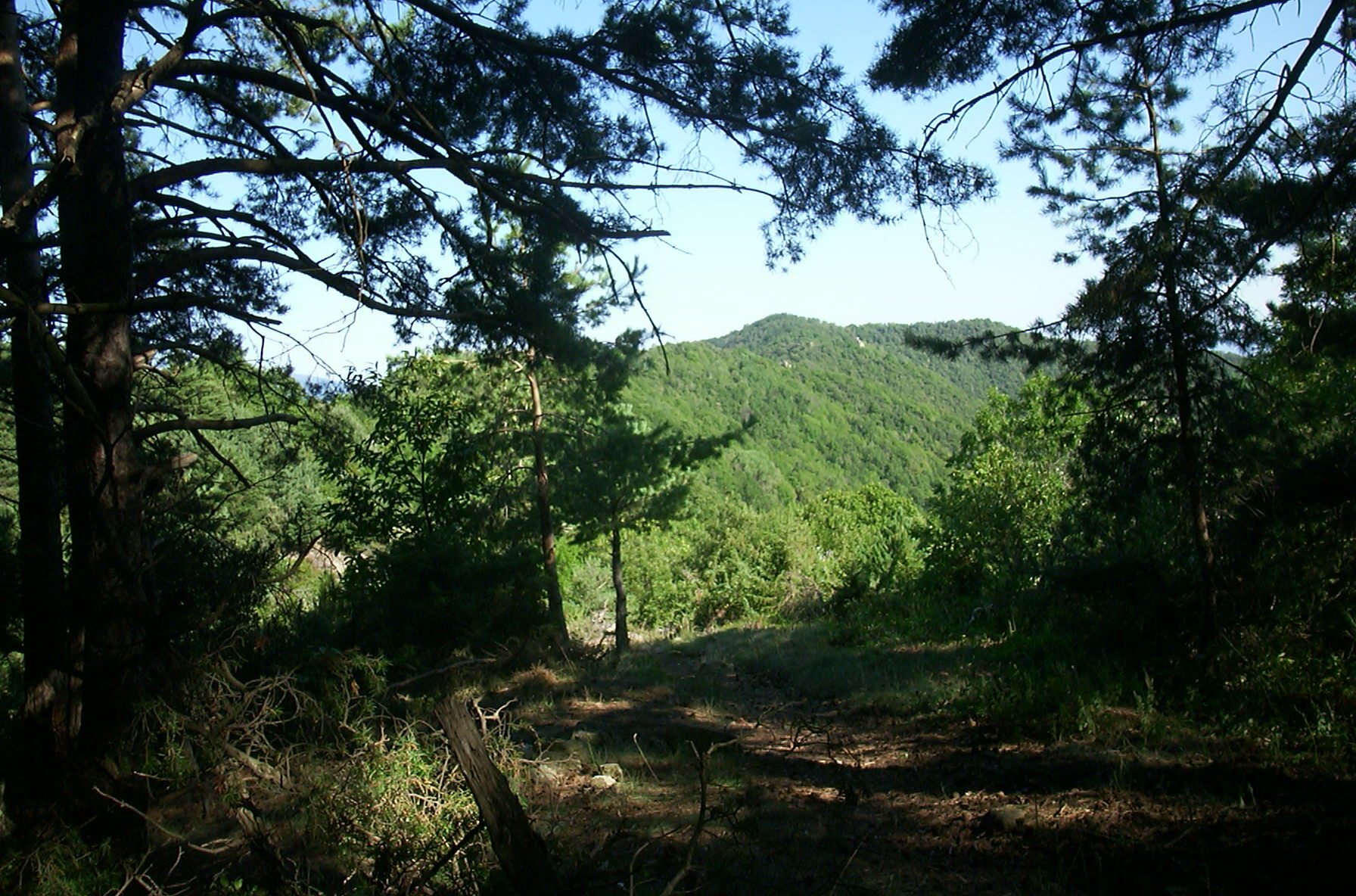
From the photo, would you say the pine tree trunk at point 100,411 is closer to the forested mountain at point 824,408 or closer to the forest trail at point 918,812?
the forest trail at point 918,812

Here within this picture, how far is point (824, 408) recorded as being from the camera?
9588 cm

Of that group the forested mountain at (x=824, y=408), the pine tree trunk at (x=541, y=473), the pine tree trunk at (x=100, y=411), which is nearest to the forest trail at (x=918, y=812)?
the pine tree trunk at (x=100, y=411)

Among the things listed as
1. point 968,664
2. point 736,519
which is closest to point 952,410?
point 736,519

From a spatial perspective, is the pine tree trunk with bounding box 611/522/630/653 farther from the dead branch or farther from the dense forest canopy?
the dead branch

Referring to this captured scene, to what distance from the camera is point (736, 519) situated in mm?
29578

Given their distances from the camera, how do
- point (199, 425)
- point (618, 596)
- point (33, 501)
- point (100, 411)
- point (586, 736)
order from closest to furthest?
point (100, 411) → point (199, 425) → point (33, 501) → point (586, 736) → point (618, 596)

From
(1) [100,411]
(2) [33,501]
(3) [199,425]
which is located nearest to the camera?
(1) [100,411]

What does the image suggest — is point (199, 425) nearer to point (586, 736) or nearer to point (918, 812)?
point (586, 736)

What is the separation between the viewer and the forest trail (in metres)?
3.79

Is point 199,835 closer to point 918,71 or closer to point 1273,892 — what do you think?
point 1273,892

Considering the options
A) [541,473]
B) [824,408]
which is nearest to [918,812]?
[541,473]

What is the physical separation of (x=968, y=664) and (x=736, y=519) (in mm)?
21502

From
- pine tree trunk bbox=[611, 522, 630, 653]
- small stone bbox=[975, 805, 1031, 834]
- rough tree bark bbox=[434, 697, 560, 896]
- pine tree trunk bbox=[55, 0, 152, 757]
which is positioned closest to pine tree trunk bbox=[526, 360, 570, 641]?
pine tree trunk bbox=[611, 522, 630, 653]

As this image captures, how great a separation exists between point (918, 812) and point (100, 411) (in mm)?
5357
